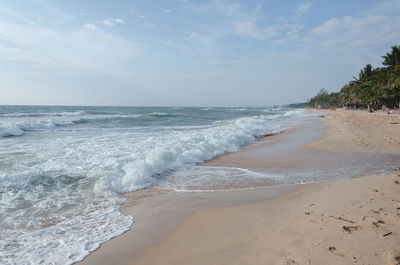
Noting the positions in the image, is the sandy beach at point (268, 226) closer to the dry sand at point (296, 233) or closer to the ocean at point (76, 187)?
the dry sand at point (296, 233)

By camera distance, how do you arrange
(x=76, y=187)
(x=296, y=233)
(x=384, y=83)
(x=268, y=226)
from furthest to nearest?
(x=384, y=83) → (x=76, y=187) → (x=268, y=226) → (x=296, y=233)

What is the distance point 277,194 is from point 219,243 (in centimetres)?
224

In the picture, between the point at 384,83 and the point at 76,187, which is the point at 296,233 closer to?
the point at 76,187

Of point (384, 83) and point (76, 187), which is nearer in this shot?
point (76, 187)

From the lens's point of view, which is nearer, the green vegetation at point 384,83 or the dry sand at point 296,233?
the dry sand at point 296,233

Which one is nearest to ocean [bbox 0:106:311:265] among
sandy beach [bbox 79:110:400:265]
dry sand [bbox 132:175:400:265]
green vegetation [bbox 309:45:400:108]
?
sandy beach [bbox 79:110:400:265]

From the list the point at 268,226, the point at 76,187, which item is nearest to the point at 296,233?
the point at 268,226

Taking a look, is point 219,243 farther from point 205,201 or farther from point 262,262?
point 205,201

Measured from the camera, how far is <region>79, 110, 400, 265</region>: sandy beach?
8.51 feet

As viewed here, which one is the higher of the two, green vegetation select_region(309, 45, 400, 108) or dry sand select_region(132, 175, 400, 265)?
green vegetation select_region(309, 45, 400, 108)

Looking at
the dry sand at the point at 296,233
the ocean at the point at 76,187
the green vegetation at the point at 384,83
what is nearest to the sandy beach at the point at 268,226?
the dry sand at the point at 296,233

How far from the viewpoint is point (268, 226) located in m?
3.37

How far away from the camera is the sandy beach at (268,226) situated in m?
2.59

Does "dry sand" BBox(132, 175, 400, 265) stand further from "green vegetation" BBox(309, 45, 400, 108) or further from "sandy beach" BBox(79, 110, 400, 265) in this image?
"green vegetation" BBox(309, 45, 400, 108)
